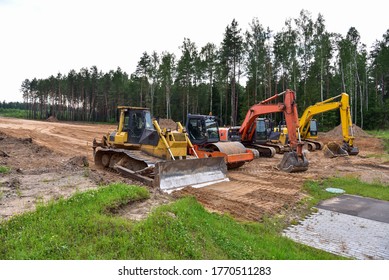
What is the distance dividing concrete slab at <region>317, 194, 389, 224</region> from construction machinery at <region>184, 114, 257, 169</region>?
4.36 meters

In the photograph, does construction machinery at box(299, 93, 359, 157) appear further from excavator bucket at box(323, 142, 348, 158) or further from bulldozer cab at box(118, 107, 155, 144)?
bulldozer cab at box(118, 107, 155, 144)

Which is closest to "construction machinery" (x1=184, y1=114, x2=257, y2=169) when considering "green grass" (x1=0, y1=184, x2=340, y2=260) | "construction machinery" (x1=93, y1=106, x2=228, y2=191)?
"construction machinery" (x1=93, y1=106, x2=228, y2=191)

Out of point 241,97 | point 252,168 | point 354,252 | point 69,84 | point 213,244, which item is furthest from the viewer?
point 69,84

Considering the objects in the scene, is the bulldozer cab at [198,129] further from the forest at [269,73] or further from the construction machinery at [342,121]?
the forest at [269,73]

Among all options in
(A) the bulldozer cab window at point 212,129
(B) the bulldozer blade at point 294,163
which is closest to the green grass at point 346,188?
(B) the bulldozer blade at point 294,163

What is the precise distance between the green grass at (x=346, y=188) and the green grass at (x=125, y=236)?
12.0ft

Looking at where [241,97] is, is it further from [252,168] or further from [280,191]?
[280,191]

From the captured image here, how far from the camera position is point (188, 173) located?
30.8 ft

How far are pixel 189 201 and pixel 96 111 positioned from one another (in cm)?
6582

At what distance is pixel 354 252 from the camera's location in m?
5.27

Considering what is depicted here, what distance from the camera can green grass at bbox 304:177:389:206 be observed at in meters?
8.87

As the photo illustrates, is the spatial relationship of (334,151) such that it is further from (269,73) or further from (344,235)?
(269,73)

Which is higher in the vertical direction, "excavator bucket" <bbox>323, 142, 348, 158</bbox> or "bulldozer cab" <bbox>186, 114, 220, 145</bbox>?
"bulldozer cab" <bbox>186, 114, 220, 145</bbox>

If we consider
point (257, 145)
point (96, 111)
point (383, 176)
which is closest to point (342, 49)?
point (257, 145)
